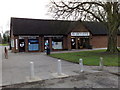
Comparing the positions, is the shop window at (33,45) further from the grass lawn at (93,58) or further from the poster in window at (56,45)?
the grass lawn at (93,58)

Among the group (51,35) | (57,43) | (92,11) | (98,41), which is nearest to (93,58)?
(92,11)

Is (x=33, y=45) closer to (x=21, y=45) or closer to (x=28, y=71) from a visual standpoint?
(x=21, y=45)

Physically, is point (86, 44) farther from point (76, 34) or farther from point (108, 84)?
point (108, 84)

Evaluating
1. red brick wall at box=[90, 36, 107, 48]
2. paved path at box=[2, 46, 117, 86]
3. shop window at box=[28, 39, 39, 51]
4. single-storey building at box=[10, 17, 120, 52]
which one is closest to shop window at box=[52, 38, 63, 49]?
single-storey building at box=[10, 17, 120, 52]

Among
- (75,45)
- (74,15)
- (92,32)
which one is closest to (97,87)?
(74,15)

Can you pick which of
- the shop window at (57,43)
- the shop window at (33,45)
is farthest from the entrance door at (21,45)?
the shop window at (57,43)

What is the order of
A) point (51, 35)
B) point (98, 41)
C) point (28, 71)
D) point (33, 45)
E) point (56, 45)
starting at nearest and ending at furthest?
point (28, 71) < point (33, 45) < point (51, 35) < point (56, 45) < point (98, 41)

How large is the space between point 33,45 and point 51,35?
13.2ft

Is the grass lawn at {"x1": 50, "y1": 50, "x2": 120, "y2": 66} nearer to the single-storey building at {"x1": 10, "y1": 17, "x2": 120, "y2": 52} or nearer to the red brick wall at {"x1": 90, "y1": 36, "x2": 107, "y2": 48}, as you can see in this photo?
the single-storey building at {"x1": 10, "y1": 17, "x2": 120, "y2": 52}

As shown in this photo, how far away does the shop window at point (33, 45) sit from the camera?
92.7 feet

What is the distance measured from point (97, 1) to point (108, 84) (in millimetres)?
14049

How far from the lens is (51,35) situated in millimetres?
29625

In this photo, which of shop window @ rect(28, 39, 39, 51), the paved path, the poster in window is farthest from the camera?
the poster in window

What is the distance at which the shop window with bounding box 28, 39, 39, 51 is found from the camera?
28244mm
